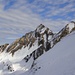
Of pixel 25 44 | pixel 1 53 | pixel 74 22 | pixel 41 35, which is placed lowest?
pixel 1 53

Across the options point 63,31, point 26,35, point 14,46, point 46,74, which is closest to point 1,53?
point 14,46

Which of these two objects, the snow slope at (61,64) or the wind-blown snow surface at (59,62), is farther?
the wind-blown snow surface at (59,62)

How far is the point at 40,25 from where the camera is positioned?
106 meters

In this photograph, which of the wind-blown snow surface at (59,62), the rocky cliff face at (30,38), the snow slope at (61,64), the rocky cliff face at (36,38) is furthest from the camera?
the rocky cliff face at (30,38)

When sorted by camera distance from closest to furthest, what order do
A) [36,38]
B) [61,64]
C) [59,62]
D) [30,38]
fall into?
[61,64] < [59,62] < [36,38] < [30,38]

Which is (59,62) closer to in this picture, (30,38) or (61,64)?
(61,64)

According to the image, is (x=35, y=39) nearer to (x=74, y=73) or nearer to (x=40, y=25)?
(x=40, y=25)

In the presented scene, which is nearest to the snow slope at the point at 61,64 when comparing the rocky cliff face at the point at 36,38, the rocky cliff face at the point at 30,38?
the rocky cliff face at the point at 36,38

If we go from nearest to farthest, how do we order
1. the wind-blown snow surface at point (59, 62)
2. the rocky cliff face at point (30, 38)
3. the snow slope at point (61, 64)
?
1. the snow slope at point (61, 64)
2. the wind-blown snow surface at point (59, 62)
3. the rocky cliff face at point (30, 38)

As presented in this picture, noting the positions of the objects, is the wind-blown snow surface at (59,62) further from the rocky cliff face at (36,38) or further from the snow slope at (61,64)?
the rocky cliff face at (36,38)

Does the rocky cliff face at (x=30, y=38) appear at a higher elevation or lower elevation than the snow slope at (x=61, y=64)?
lower

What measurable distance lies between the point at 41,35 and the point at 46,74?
226 feet

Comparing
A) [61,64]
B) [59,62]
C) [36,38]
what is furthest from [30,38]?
[61,64]

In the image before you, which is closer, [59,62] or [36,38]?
[59,62]
